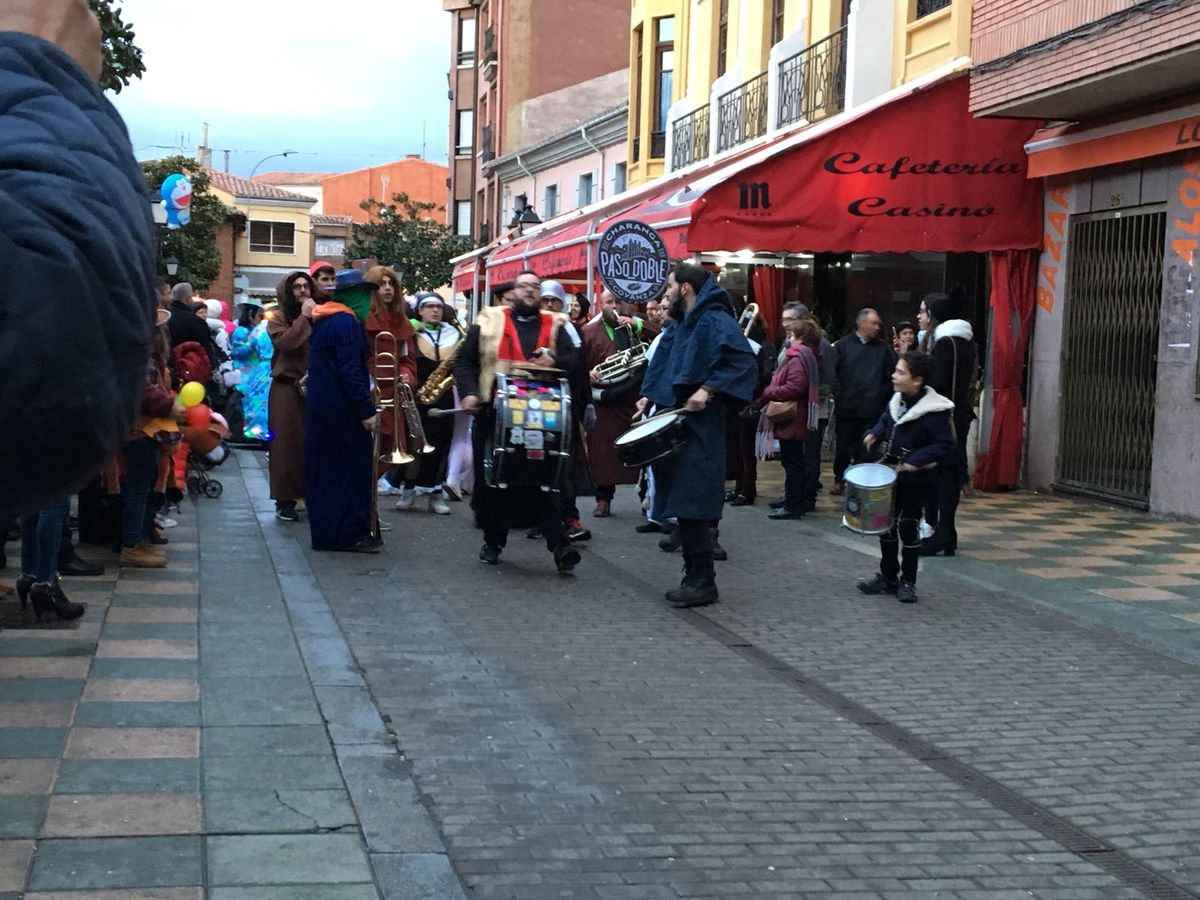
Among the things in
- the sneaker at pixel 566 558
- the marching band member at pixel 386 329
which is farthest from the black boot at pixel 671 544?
the marching band member at pixel 386 329

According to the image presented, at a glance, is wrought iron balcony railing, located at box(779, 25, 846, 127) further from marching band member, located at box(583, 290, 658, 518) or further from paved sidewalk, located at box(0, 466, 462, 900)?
paved sidewalk, located at box(0, 466, 462, 900)

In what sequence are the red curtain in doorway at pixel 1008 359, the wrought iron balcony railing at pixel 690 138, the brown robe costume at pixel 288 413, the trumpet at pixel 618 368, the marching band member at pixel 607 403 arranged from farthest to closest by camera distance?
1. the wrought iron balcony railing at pixel 690 138
2. the red curtain in doorway at pixel 1008 359
3. the marching band member at pixel 607 403
4. the trumpet at pixel 618 368
5. the brown robe costume at pixel 288 413

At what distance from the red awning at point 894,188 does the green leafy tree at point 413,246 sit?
Answer: 110 ft

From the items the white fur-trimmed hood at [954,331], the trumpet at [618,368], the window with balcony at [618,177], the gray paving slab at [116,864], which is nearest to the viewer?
the gray paving slab at [116,864]

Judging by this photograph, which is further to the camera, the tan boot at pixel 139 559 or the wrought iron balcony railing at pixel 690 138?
the wrought iron balcony railing at pixel 690 138

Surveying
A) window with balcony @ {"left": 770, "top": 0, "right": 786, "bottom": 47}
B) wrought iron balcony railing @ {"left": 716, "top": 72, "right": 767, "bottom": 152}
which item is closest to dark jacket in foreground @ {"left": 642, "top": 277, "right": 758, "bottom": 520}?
wrought iron balcony railing @ {"left": 716, "top": 72, "right": 767, "bottom": 152}

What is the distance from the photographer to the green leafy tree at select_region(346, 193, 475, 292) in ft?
158

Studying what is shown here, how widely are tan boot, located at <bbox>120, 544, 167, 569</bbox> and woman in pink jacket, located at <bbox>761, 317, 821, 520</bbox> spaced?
5501mm

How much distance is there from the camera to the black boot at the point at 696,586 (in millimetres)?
8438

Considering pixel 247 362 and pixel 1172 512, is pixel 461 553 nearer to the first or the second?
pixel 1172 512

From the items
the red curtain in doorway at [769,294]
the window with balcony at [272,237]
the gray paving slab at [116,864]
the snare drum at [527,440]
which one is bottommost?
the gray paving slab at [116,864]

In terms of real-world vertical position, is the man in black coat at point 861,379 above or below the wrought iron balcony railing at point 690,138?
below

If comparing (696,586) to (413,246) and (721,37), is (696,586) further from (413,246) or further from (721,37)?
(413,246)

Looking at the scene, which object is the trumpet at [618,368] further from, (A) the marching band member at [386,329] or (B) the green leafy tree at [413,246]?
(B) the green leafy tree at [413,246]
